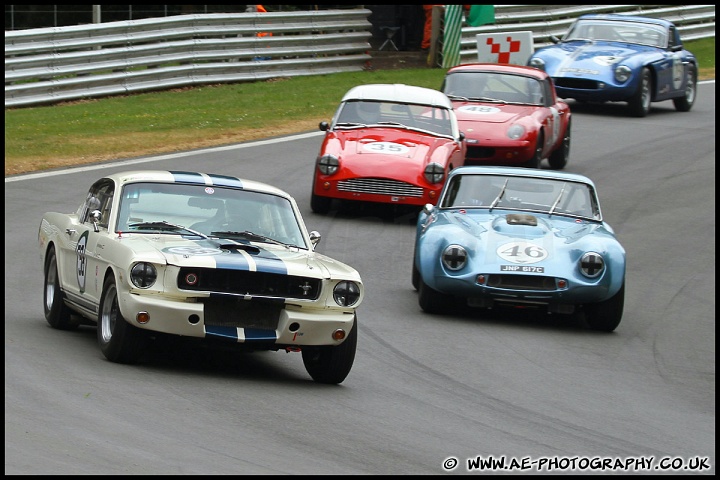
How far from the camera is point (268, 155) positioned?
19.1 meters

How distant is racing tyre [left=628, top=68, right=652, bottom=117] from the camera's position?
2241 centimetres

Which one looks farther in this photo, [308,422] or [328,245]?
[328,245]

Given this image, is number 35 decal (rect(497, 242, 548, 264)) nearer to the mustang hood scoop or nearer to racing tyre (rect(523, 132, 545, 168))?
the mustang hood scoop

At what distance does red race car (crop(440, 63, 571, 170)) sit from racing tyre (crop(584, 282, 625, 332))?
647 centimetres

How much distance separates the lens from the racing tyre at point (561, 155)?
19133 mm

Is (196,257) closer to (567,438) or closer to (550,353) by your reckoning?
(567,438)

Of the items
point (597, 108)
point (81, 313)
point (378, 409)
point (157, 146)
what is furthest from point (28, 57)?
point (378, 409)

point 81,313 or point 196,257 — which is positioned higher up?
point 196,257

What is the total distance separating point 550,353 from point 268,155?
31.7ft

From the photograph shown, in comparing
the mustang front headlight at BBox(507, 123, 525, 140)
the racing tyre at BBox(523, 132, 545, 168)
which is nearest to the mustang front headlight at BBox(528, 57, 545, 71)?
the racing tyre at BBox(523, 132, 545, 168)

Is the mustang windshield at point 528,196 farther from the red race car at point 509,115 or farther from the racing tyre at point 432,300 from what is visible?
the red race car at point 509,115

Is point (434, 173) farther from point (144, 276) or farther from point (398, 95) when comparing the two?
point (144, 276)

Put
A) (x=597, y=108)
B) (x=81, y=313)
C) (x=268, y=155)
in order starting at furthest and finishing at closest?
(x=597, y=108) < (x=268, y=155) < (x=81, y=313)

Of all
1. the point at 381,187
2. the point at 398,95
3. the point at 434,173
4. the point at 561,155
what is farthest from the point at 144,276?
the point at 561,155
